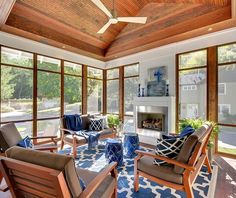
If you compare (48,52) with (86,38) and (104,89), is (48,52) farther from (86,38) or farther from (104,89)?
(104,89)

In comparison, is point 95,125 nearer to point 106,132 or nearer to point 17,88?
point 106,132

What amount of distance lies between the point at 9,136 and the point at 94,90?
3.94 m

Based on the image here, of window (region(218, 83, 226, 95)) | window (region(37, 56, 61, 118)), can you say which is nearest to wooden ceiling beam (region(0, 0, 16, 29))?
window (region(37, 56, 61, 118))

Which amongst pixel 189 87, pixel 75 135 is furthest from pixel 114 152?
pixel 189 87

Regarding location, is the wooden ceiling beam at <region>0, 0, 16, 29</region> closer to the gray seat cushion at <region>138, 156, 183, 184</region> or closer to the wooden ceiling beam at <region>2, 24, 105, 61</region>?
the wooden ceiling beam at <region>2, 24, 105, 61</region>

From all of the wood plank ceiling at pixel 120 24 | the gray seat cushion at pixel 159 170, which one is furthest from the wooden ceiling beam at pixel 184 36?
the gray seat cushion at pixel 159 170

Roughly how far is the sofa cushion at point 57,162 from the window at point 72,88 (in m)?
3.97

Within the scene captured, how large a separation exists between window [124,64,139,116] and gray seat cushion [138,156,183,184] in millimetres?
3328

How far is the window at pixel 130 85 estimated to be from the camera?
17.9 feet

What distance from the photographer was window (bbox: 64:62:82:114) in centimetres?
509

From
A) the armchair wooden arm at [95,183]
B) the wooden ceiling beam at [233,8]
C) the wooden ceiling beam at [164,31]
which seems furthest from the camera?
the wooden ceiling beam at [164,31]

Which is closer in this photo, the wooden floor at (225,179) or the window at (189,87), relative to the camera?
the wooden floor at (225,179)

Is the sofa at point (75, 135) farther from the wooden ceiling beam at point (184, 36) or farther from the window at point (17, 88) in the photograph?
the wooden ceiling beam at point (184, 36)

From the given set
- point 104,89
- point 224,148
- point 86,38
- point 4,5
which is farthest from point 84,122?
point 224,148
